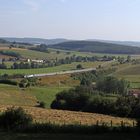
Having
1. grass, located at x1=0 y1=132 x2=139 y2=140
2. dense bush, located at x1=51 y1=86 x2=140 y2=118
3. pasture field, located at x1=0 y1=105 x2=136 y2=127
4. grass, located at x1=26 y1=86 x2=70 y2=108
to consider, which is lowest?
grass, located at x1=26 y1=86 x2=70 y2=108

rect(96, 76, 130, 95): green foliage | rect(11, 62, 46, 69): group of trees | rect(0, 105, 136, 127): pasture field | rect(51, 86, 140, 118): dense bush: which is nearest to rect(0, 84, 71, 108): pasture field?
rect(51, 86, 140, 118): dense bush

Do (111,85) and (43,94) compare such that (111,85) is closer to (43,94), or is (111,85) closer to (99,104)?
(43,94)

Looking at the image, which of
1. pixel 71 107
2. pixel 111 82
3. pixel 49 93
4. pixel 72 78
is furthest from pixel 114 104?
pixel 72 78

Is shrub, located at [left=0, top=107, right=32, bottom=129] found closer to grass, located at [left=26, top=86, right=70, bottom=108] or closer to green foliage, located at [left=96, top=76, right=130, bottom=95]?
grass, located at [left=26, top=86, right=70, bottom=108]

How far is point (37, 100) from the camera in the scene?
7250 centimetres

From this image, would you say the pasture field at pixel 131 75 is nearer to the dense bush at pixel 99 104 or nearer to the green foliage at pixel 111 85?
the green foliage at pixel 111 85

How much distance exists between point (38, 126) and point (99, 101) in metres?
32.0

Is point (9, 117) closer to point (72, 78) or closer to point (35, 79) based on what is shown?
point (35, 79)

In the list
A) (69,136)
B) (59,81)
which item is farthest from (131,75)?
(69,136)

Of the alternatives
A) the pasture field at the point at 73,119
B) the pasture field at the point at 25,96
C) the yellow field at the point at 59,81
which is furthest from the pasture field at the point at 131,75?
the pasture field at the point at 73,119

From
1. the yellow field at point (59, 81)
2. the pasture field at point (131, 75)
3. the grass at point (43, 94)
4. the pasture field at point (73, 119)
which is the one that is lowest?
the yellow field at point (59, 81)

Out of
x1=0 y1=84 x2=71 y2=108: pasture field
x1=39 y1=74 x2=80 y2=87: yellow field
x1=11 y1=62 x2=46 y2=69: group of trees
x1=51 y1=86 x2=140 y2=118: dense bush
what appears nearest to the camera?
x1=51 y1=86 x2=140 y2=118: dense bush

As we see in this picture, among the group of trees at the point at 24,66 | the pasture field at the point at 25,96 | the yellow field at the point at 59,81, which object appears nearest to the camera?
the pasture field at the point at 25,96

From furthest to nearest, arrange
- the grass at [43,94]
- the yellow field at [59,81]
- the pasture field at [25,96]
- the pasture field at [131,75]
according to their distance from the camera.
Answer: the pasture field at [131,75]
the yellow field at [59,81]
the grass at [43,94]
the pasture field at [25,96]
